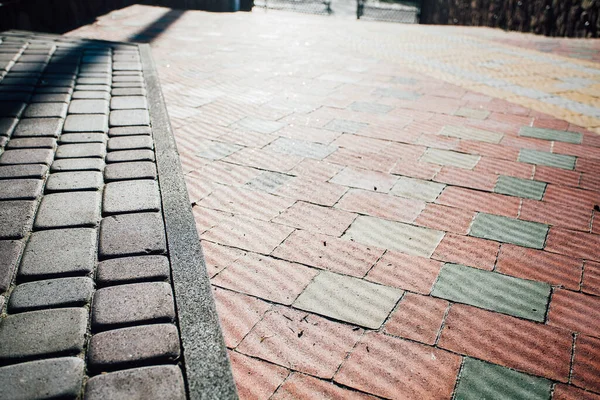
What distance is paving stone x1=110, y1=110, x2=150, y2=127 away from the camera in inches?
139

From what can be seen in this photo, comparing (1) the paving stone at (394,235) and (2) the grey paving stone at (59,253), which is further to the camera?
(1) the paving stone at (394,235)

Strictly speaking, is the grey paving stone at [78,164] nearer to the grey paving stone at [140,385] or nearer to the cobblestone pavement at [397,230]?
the cobblestone pavement at [397,230]

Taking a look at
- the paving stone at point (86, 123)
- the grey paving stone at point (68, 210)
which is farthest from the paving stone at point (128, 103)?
the grey paving stone at point (68, 210)

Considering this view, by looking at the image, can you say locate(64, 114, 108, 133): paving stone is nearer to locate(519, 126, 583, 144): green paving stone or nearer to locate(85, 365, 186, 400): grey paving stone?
locate(85, 365, 186, 400): grey paving stone

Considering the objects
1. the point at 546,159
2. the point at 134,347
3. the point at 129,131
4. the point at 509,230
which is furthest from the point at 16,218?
the point at 546,159

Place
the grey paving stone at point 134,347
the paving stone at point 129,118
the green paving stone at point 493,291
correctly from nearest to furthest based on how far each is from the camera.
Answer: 1. the grey paving stone at point 134,347
2. the green paving stone at point 493,291
3. the paving stone at point 129,118

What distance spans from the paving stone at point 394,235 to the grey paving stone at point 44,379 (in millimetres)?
1414

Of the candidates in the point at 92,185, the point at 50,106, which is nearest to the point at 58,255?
the point at 92,185

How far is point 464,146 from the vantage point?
3.74 metres

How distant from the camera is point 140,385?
4.73 ft

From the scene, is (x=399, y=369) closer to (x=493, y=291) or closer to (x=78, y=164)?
(x=493, y=291)

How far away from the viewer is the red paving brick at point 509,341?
1725 millimetres

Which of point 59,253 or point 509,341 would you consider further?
point 59,253

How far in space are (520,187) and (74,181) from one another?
9.05ft
